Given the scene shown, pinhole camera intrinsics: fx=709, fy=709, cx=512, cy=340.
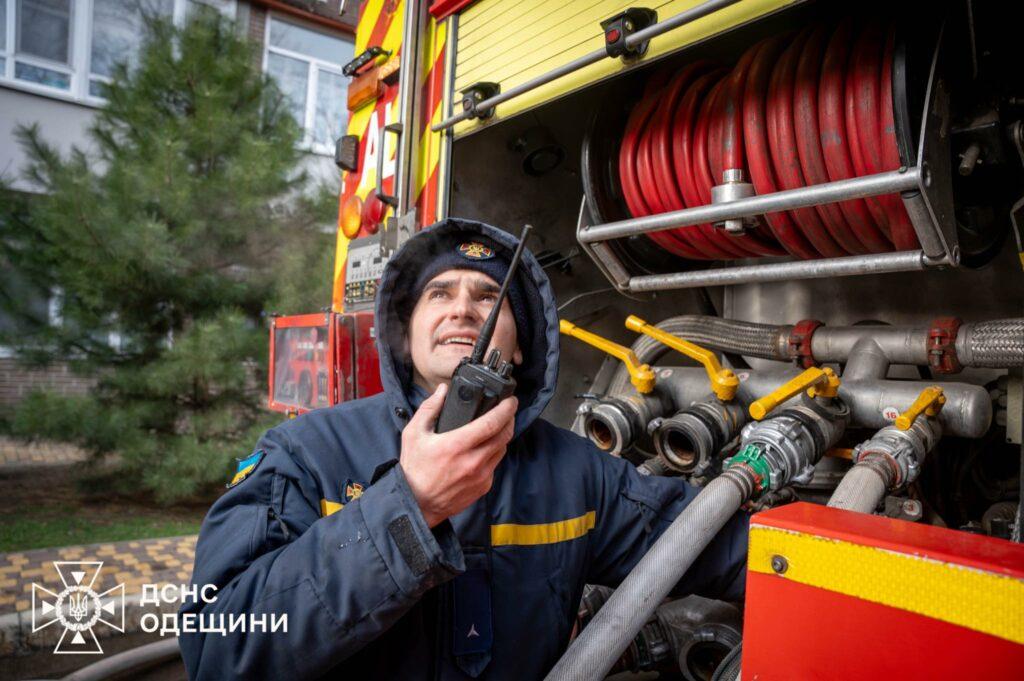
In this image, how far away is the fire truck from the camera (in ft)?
2.73

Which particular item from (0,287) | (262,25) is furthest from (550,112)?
(262,25)

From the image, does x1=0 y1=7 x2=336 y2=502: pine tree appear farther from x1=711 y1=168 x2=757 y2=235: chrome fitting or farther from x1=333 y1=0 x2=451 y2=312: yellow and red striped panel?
x1=711 y1=168 x2=757 y2=235: chrome fitting

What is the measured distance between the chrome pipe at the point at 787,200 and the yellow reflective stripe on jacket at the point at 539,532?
66cm

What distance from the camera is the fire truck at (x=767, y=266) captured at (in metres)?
0.83

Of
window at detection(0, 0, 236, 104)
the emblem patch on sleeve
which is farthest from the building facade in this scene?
the emblem patch on sleeve

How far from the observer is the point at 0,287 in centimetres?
515

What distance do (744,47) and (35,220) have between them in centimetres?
513

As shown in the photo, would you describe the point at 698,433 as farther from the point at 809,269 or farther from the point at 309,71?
the point at 309,71

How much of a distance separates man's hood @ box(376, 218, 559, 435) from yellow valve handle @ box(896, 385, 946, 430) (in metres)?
0.71

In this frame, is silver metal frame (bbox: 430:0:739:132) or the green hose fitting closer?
silver metal frame (bbox: 430:0:739:132)

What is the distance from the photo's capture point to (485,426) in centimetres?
97

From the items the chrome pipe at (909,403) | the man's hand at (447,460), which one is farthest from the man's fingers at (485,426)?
the chrome pipe at (909,403)

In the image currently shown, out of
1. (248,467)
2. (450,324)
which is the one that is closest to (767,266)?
(450,324)

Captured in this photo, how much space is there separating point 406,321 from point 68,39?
995 centimetres
